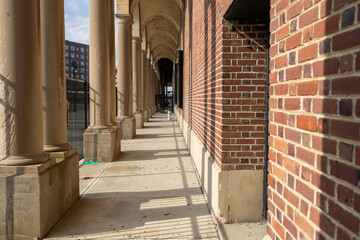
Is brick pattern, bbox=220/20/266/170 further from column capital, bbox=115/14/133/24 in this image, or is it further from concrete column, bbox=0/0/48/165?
column capital, bbox=115/14/133/24

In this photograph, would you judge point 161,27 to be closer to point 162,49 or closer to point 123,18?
point 162,49

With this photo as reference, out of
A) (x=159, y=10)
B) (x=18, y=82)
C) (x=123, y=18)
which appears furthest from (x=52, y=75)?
(x=159, y=10)

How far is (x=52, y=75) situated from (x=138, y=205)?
2.52 metres

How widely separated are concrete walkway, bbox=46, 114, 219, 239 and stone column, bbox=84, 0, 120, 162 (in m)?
0.49

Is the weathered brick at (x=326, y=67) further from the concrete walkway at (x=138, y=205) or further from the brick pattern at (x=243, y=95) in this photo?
the concrete walkway at (x=138, y=205)

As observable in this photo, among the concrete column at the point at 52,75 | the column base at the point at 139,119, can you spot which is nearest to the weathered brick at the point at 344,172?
the concrete column at the point at 52,75

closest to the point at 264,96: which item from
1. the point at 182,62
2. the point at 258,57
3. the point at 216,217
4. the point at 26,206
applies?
the point at 258,57

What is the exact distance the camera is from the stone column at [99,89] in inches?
312

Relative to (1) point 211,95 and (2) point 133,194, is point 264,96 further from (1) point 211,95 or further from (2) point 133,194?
(2) point 133,194

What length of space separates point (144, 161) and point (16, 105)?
16.3 feet

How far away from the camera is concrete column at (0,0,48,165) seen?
363 cm

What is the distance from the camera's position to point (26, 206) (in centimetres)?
364

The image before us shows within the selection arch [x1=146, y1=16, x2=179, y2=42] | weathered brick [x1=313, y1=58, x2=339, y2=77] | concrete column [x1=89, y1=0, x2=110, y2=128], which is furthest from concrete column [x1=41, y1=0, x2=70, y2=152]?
arch [x1=146, y1=16, x2=179, y2=42]

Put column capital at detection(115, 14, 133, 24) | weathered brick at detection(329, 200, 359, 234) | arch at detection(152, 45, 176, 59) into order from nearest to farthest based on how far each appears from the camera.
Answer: weathered brick at detection(329, 200, 359, 234)
column capital at detection(115, 14, 133, 24)
arch at detection(152, 45, 176, 59)
